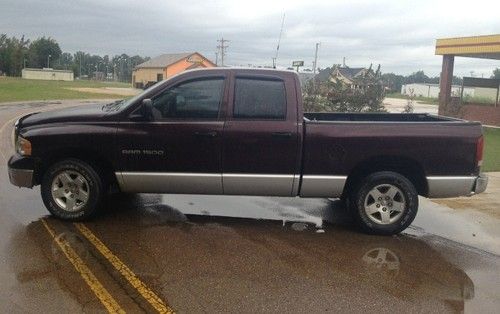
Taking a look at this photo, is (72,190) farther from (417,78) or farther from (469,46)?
(417,78)

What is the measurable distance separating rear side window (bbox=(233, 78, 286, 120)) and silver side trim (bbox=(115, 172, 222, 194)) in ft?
2.76

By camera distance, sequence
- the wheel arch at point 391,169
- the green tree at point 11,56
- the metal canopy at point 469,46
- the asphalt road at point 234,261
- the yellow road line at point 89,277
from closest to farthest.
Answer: the yellow road line at point 89,277, the asphalt road at point 234,261, the wheel arch at point 391,169, the metal canopy at point 469,46, the green tree at point 11,56

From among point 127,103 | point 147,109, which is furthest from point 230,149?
point 127,103

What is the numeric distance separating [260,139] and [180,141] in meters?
0.94

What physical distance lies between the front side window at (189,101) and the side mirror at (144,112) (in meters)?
0.09

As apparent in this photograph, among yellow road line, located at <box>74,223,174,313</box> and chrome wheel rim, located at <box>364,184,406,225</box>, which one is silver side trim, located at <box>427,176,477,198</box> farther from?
yellow road line, located at <box>74,223,174,313</box>

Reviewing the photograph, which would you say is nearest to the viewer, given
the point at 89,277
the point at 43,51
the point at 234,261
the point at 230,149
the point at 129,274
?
the point at 89,277

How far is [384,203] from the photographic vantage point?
6328 mm

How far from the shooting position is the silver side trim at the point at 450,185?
622cm

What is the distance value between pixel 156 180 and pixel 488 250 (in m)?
4.01

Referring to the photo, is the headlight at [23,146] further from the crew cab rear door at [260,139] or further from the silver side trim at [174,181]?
the crew cab rear door at [260,139]

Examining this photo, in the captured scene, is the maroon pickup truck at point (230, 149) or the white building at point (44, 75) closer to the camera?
the maroon pickup truck at point (230, 149)

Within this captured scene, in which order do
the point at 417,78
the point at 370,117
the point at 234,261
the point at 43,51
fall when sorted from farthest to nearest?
1. the point at 417,78
2. the point at 43,51
3. the point at 370,117
4. the point at 234,261

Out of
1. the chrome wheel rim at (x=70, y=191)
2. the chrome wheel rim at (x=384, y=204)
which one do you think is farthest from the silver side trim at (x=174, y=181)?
the chrome wheel rim at (x=384, y=204)
